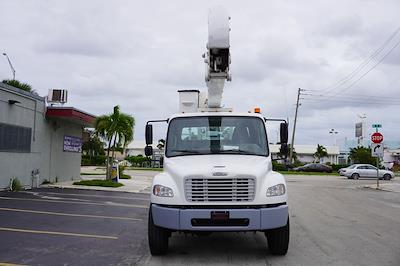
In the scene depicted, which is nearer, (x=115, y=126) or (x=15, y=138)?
(x=15, y=138)

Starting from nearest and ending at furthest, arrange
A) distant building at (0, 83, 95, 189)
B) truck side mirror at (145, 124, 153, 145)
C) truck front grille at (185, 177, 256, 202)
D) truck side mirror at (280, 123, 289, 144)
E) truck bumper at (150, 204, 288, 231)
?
truck bumper at (150, 204, 288, 231) < truck front grille at (185, 177, 256, 202) < truck side mirror at (280, 123, 289, 144) < truck side mirror at (145, 124, 153, 145) < distant building at (0, 83, 95, 189)

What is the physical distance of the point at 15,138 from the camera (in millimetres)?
18734

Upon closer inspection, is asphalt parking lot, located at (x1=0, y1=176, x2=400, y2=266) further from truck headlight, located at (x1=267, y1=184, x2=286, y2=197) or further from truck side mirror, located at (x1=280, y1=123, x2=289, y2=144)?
truck side mirror, located at (x1=280, y1=123, x2=289, y2=144)

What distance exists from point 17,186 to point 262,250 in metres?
13.4

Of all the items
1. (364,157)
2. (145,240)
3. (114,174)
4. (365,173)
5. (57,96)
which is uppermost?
(57,96)

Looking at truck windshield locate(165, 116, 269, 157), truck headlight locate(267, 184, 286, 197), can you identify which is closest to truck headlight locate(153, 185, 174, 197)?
truck windshield locate(165, 116, 269, 157)

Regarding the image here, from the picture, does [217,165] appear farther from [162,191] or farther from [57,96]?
[57,96]

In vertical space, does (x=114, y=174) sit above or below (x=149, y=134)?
below

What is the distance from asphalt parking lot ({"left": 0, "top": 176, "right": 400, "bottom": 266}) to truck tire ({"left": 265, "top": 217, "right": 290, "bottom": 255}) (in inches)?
5.9

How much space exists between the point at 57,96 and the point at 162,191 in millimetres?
16028

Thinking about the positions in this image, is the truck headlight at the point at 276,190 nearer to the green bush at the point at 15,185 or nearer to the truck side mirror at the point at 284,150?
the truck side mirror at the point at 284,150

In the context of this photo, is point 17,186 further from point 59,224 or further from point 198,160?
point 198,160

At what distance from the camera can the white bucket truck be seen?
716cm

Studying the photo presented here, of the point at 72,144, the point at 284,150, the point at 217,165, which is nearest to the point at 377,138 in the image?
the point at 72,144
